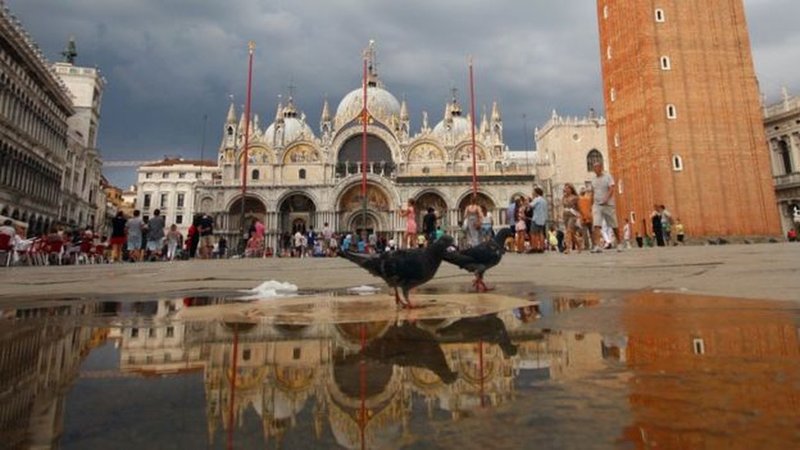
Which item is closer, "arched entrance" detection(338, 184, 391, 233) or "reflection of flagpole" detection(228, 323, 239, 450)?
"reflection of flagpole" detection(228, 323, 239, 450)

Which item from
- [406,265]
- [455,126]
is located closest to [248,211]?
[455,126]

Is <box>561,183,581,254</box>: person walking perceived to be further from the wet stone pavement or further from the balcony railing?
the balcony railing

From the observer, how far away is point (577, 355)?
1.33 m

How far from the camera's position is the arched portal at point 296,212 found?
34312 millimetres

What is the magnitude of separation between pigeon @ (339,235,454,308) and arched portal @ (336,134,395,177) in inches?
1275

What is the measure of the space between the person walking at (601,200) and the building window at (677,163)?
576 inches

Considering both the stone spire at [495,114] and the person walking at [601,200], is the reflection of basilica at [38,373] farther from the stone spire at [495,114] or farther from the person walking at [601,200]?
the stone spire at [495,114]

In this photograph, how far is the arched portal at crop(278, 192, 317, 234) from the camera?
34.3 meters

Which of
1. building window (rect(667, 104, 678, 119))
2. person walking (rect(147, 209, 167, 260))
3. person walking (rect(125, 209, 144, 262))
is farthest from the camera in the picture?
building window (rect(667, 104, 678, 119))

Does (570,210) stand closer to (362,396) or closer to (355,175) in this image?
(362,396)

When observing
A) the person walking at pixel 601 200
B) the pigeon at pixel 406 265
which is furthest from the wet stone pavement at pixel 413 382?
the person walking at pixel 601 200

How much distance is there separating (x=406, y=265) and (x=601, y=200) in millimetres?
7382

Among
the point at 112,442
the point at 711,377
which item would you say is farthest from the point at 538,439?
the point at 112,442

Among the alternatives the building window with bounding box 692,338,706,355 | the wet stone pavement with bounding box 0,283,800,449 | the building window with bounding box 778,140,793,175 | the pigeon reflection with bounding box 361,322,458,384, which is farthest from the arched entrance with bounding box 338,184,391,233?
the building window with bounding box 692,338,706,355
